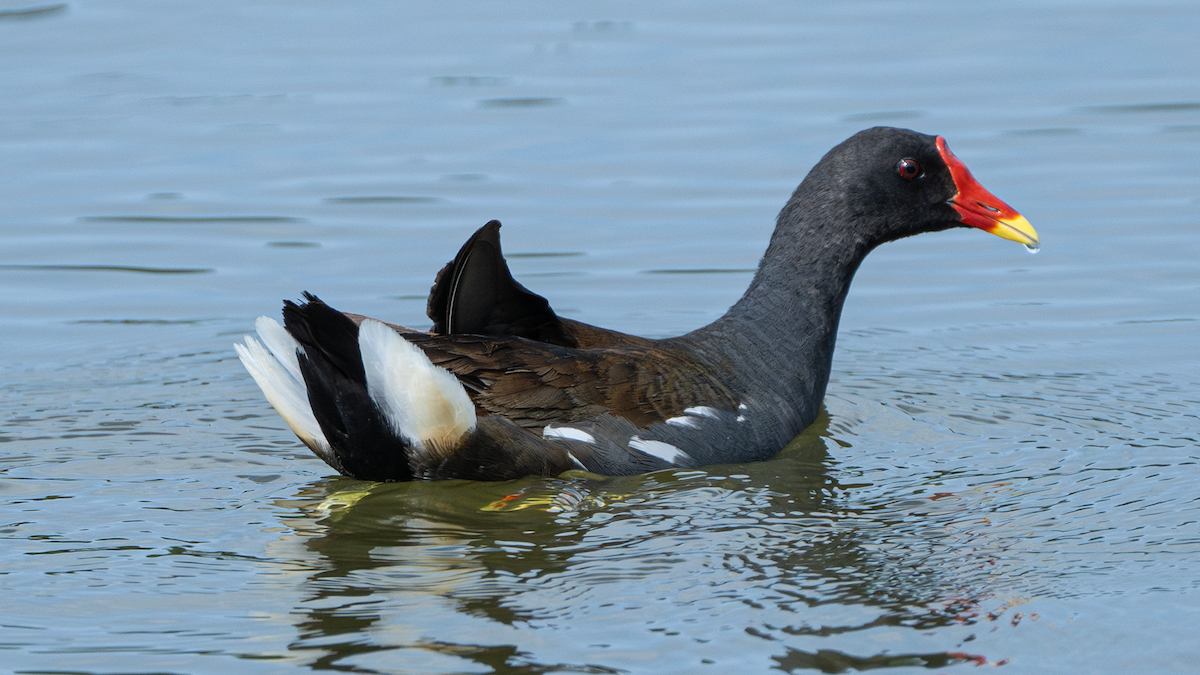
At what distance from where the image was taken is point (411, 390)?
17.3 feet

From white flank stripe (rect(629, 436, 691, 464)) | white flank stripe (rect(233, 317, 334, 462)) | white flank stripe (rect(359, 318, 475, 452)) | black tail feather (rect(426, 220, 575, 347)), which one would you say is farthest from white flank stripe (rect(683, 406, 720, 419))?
white flank stripe (rect(233, 317, 334, 462))

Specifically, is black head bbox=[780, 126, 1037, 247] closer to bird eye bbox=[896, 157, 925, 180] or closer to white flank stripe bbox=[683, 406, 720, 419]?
bird eye bbox=[896, 157, 925, 180]

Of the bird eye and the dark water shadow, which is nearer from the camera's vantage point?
the dark water shadow

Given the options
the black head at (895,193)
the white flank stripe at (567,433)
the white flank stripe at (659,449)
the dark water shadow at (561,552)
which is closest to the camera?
the dark water shadow at (561,552)

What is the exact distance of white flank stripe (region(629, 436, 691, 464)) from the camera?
5789mm

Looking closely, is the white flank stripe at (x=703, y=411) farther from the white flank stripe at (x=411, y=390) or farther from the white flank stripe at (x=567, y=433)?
the white flank stripe at (x=411, y=390)

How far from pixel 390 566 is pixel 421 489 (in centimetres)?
73

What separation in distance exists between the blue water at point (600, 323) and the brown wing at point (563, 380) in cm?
28

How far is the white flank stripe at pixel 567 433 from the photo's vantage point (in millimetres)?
5688

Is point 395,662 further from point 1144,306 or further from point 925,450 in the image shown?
point 1144,306

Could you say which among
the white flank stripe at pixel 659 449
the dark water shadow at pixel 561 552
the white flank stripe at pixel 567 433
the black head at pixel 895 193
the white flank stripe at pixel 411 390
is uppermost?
the black head at pixel 895 193

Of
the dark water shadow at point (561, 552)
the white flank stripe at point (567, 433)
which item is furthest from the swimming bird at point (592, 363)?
the dark water shadow at point (561, 552)

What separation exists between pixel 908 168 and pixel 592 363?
1.66m

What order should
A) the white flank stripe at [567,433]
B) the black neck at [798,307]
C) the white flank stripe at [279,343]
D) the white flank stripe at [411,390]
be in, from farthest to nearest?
the black neck at [798,307], the white flank stripe at [567,433], the white flank stripe at [279,343], the white flank stripe at [411,390]
